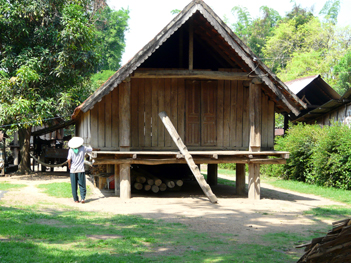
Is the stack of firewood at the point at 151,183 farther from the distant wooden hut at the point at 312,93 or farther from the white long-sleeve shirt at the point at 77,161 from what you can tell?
the distant wooden hut at the point at 312,93

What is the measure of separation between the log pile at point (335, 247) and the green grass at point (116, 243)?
1580mm

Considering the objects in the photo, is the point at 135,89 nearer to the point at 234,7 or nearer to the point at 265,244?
the point at 265,244

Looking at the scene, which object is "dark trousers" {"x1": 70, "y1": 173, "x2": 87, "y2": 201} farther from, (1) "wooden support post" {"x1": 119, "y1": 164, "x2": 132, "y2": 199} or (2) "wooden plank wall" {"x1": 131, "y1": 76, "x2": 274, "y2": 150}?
(2) "wooden plank wall" {"x1": 131, "y1": 76, "x2": 274, "y2": 150}

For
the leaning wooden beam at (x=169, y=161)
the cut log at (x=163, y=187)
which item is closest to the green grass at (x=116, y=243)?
the leaning wooden beam at (x=169, y=161)

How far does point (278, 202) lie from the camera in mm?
12227

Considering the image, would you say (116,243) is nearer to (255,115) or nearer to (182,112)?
(182,112)

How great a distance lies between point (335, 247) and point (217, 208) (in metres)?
6.81

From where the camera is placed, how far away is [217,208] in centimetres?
1091

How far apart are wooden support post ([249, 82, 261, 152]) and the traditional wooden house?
0.03 m

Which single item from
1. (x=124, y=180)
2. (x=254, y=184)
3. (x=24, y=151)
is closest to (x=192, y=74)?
(x=124, y=180)

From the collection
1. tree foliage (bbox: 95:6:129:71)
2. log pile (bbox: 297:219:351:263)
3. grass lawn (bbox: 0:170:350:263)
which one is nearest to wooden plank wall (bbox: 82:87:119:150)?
grass lawn (bbox: 0:170:350:263)

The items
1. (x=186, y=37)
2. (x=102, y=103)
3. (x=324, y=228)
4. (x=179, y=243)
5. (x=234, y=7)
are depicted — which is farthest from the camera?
(x=234, y=7)

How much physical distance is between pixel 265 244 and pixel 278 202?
18.2 ft

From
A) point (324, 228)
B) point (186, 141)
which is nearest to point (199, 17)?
point (186, 141)
